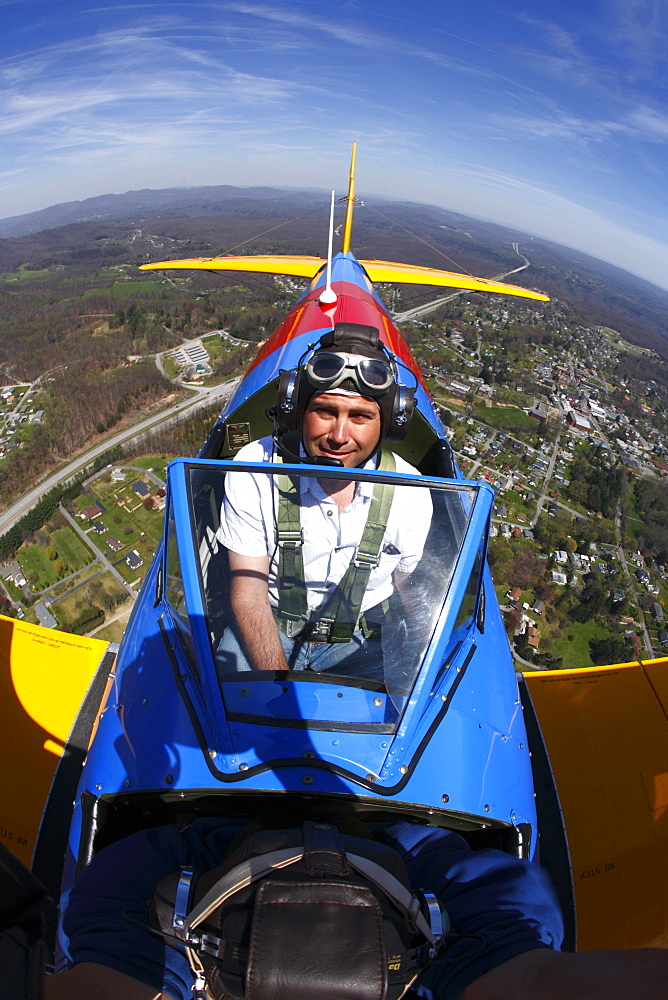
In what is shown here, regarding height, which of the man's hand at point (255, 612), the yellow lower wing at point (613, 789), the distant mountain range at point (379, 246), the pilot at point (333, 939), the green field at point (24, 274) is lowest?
the yellow lower wing at point (613, 789)

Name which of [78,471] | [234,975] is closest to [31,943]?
[234,975]

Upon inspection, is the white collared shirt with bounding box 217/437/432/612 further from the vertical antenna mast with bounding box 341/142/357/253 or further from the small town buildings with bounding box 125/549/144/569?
the small town buildings with bounding box 125/549/144/569

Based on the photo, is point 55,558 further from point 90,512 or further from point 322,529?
point 322,529

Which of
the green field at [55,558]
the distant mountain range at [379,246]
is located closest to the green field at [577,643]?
the green field at [55,558]

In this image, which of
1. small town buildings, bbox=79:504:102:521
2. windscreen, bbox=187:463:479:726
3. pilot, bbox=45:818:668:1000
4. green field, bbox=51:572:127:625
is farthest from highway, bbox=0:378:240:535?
pilot, bbox=45:818:668:1000

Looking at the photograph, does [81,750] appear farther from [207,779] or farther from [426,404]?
[426,404]

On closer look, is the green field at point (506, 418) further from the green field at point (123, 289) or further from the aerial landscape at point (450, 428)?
the green field at point (123, 289)

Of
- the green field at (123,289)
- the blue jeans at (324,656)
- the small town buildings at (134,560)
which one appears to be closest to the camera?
the blue jeans at (324,656)

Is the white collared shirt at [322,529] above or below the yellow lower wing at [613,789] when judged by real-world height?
above
